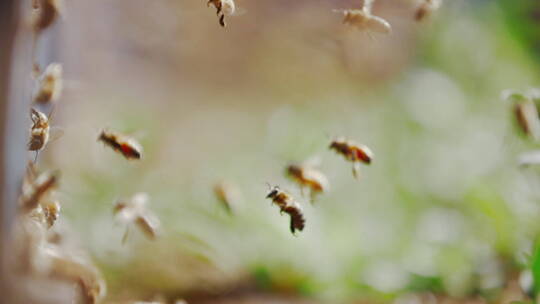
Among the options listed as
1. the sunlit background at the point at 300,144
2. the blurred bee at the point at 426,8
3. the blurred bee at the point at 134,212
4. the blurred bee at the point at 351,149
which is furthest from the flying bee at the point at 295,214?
the sunlit background at the point at 300,144

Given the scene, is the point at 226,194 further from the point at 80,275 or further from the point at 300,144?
the point at 300,144

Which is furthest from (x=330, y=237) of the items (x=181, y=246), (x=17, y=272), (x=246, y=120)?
(x=17, y=272)

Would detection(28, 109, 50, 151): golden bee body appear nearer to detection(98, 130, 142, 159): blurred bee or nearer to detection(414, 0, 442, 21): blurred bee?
detection(98, 130, 142, 159): blurred bee

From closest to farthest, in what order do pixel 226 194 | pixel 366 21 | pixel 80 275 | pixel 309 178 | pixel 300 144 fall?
pixel 80 275, pixel 366 21, pixel 309 178, pixel 226 194, pixel 300 144

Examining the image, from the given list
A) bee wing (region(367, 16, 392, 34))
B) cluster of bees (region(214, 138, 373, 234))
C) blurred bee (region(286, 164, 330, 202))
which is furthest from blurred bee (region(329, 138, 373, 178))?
bee wing (region(367, 16, 392, 34))

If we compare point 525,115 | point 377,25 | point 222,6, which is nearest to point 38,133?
point 222,6

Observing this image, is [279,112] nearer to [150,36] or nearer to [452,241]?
[150,36]
